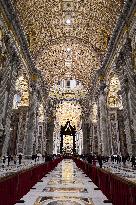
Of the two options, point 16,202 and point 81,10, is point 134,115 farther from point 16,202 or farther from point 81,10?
point 81,10

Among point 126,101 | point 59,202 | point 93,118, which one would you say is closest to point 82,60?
point 93,118

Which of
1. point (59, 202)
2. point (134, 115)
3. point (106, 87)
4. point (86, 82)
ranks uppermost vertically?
point (86, 82)

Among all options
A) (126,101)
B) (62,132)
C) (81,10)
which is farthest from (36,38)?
(62,132)

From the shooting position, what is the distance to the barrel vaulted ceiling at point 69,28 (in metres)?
14.3

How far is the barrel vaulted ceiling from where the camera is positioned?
14307mm

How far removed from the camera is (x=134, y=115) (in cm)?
982

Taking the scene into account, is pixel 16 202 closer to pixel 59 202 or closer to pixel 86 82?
pixel 59 202

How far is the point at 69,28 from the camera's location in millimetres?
18516

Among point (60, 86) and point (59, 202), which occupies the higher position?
point (60, 86)

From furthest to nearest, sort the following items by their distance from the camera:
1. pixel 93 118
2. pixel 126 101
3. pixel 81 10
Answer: pixel 93 118 < pixel 81 10 < pixel 126 101

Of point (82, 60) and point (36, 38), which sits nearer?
point (36, 38)

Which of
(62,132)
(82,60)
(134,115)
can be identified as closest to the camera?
(134,115)

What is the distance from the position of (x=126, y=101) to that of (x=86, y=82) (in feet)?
48.4

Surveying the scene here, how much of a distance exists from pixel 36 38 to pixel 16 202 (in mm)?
14431
